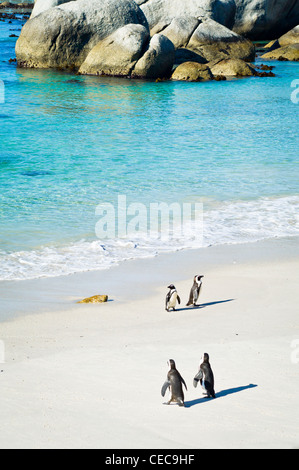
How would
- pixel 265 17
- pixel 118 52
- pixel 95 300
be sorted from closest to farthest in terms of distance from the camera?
pixel 95 300 → pixel 118 52 → pixel 265 17

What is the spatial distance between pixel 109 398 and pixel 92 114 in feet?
56.3

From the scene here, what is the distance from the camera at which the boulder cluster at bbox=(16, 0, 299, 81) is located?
1120 inches

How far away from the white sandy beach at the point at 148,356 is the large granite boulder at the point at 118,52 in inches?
764

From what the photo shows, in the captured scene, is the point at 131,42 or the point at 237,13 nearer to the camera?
the point at 131,42

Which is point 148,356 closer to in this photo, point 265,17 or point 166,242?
point 166,242

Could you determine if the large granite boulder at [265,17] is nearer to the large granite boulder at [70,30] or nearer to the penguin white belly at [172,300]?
the large granite boulder at [70,30]

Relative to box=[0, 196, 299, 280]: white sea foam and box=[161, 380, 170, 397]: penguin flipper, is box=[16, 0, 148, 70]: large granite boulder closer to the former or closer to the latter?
box=[0, 196, 299, 280]: white sea foam

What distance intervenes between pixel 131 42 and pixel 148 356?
74.8 ft

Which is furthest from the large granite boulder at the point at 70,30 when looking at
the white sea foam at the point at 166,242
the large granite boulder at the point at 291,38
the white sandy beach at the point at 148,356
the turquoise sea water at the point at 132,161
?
the white sandy beach at the point at 148,356

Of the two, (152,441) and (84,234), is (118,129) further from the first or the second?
(152,441)

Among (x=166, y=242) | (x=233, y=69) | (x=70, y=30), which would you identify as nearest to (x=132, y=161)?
(x=166, y=242)

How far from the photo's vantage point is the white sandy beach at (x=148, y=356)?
529cm

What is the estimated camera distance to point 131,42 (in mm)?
27672

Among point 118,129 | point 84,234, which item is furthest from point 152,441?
point 118,129
